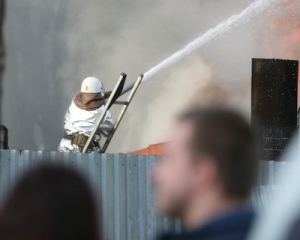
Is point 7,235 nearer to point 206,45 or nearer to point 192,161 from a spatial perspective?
point 192,161

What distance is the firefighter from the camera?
9828 mm

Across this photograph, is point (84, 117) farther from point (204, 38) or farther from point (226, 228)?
point (226, 228)

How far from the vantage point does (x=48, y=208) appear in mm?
1971

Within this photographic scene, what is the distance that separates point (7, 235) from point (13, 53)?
12.6 metres

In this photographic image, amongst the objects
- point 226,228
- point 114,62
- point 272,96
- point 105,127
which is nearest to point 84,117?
point 105,127

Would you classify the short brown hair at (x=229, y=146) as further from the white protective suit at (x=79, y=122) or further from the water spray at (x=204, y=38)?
the water spray at (x=204, y=38)

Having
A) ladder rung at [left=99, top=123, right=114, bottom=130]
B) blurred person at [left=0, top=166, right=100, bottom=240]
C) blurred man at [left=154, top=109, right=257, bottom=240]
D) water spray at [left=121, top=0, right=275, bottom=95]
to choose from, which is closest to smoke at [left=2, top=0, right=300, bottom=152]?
water spray at [left=121, top=0, right=275, bottom=95]

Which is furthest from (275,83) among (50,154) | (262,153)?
(50,154)

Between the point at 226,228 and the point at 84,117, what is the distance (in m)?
7.61

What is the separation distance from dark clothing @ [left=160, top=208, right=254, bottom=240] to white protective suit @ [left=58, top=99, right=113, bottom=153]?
291 inches

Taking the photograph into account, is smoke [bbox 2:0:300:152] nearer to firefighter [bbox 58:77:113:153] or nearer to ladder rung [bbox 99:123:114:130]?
firefighter [bbox 58:77:113:153]

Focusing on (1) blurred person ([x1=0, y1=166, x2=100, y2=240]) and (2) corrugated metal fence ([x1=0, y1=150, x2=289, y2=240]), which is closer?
(1) blurred person ([x1=0, y1=166, x2=100, y2=240])

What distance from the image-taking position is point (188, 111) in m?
2.56

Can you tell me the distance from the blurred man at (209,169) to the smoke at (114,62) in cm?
1181
